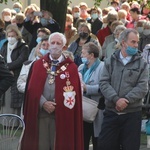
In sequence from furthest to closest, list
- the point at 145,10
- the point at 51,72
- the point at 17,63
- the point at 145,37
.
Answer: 1. the point at 145,10
2. the point at 145,37
3. the point at 17,63
4. the point at 51,72

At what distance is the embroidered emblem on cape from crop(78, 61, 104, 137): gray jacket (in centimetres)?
102

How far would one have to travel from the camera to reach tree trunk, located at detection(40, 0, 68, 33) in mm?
14438

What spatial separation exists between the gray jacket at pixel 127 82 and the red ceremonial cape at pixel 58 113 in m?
0.43

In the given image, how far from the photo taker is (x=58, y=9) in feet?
47.5

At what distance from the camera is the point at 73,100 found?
8.24 meters

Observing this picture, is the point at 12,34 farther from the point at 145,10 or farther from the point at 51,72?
the point at 145,10

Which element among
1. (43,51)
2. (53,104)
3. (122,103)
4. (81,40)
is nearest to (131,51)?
(122,103)

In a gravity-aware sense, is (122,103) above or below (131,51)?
below

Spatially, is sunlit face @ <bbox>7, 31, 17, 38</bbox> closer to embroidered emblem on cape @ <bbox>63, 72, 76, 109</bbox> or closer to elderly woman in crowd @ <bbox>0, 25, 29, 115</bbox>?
elderly woman in crowd @ <bbox>0, 25, 29, 115</bbox>

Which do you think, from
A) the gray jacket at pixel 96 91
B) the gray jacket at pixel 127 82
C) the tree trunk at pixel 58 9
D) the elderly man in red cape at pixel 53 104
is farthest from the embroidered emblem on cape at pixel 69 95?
the tree trunk at pixel 58 9

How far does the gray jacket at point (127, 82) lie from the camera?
8.39 metres

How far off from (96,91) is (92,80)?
19 centimetres

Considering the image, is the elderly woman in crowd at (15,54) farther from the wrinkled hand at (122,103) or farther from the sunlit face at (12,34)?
the wrinkled hand at (122,103)

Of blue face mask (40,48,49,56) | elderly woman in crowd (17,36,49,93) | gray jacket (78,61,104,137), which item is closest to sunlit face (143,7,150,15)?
elderly woman in crowd (17,36,49,93)
